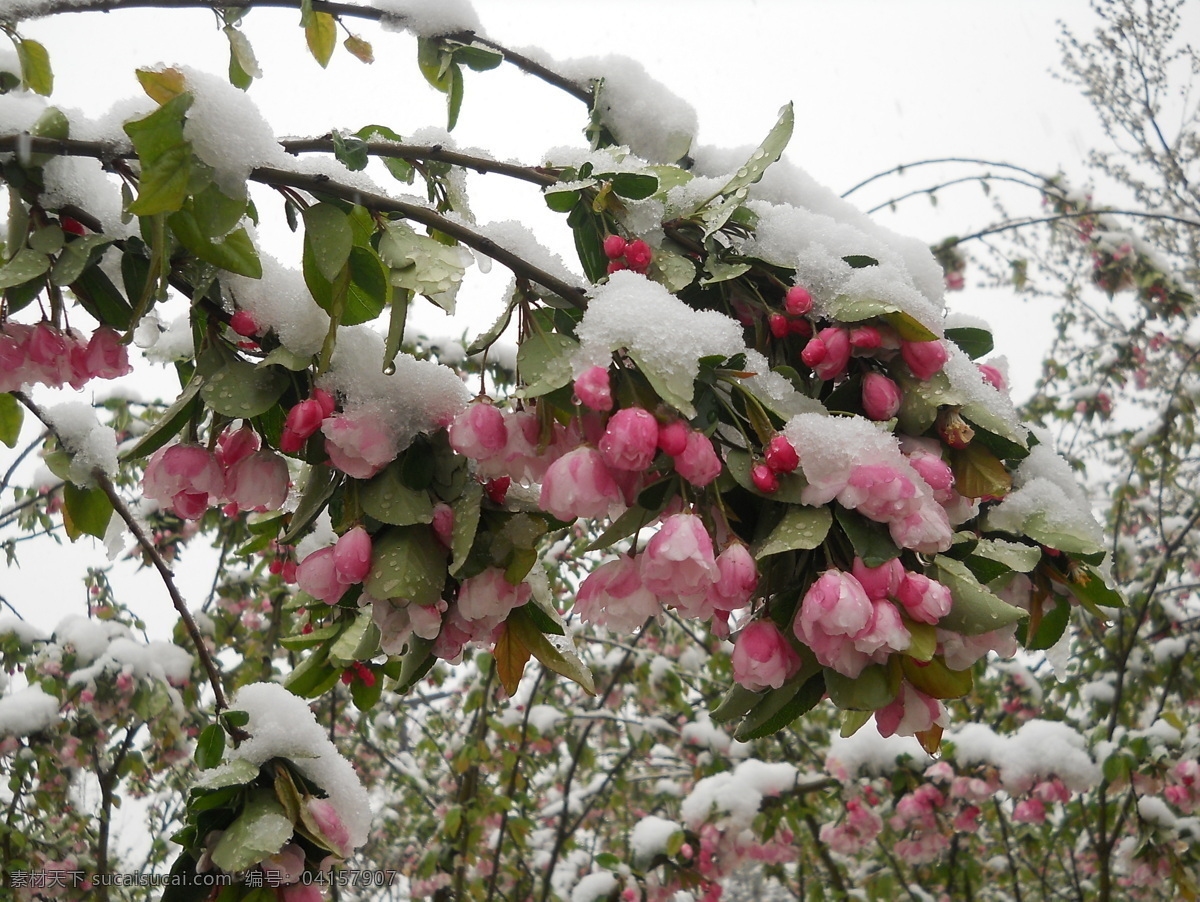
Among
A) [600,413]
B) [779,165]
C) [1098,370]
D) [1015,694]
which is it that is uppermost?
[1098,370]

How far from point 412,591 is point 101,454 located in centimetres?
81

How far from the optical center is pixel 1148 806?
255 cm

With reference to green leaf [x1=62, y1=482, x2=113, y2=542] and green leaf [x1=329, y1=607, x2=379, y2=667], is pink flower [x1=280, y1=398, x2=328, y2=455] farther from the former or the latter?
green leaf [x1=62, y1=482, x2=113, y2=542]

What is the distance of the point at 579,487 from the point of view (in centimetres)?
67

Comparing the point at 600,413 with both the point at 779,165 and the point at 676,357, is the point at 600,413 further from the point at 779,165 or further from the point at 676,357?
the point at 779,165

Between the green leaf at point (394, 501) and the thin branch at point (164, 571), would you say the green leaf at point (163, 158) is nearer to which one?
the green leaf at point (394, 501)

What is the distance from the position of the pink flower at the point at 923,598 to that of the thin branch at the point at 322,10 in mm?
846

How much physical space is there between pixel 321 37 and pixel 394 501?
93cm

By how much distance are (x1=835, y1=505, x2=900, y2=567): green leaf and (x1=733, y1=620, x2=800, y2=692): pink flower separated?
10cm

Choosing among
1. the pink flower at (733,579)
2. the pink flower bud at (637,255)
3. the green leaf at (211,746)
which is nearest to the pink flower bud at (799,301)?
the pink flower bud at (637,255)

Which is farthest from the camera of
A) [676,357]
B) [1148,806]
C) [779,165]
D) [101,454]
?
[1148,806]

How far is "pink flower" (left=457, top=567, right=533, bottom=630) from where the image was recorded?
A: 29.9 inches

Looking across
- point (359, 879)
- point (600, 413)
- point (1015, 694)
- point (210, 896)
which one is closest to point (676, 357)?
point (600, 413)

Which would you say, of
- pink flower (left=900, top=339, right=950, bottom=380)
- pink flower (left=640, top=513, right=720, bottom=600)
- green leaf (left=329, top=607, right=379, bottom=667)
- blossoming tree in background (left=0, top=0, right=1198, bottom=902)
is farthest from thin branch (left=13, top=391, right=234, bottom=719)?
pink flower (left=900, top=339, right=950, bottom=380)
